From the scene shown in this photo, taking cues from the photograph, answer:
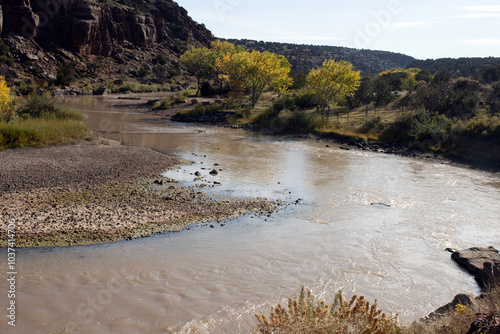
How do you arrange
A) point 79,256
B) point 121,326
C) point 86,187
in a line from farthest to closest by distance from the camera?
1. point 86,187
2. point 79,256
3. point 121,326

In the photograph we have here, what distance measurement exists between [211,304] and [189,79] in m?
87.6

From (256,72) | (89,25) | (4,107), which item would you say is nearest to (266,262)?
(4,107)

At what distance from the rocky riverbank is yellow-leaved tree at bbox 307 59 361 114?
20438mm

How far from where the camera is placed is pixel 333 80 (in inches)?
1297

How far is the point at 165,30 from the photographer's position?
11106 cm

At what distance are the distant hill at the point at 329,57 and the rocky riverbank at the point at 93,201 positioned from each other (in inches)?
4110

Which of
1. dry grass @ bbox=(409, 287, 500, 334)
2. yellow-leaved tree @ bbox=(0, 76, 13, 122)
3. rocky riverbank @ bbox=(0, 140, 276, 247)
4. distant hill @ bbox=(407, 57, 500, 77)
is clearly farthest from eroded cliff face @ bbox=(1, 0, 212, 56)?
dry grass @ bbox=(409, 287, 500, 334)

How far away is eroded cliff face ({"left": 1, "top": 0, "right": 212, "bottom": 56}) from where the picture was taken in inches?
2758

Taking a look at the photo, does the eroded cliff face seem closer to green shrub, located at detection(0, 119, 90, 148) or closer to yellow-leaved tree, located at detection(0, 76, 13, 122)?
yellow-leaved tree, located at detection(0, 76, 13, 122)

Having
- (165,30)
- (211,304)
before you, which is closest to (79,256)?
(211,304)

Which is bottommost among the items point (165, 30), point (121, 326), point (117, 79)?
point (121, 326)

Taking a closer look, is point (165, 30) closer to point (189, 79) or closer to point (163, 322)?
point (189, 79)

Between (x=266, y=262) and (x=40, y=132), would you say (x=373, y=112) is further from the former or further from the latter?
(x=266, y=262)

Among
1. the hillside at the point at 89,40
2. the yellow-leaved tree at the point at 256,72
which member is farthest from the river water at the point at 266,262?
the hillside at the point at 89,40
